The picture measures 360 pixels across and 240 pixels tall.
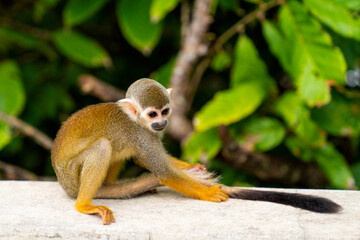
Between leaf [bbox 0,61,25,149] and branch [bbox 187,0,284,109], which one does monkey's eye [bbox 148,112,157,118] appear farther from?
leaf [bbox 0,61,25,149]

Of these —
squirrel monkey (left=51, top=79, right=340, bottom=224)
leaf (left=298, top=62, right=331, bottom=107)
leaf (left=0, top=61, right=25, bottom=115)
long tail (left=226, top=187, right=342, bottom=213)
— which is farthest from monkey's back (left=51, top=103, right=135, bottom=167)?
leaf (left=0, top=61, right=25, bottom=115)

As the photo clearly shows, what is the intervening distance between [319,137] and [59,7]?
134 inches

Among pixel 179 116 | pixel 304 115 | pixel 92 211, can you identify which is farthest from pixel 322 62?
pixel 92 211

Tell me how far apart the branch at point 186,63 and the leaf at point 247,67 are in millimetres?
329

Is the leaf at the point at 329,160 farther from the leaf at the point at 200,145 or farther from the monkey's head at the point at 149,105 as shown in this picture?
the monkey's head at the point at 149,105

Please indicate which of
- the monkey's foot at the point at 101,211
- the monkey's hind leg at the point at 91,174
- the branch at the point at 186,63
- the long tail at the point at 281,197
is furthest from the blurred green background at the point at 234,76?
the monkey's foot at the point at 101,211

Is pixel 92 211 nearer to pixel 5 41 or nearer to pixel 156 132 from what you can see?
pixel 156 132

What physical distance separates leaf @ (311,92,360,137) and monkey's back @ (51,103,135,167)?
5.84 ft

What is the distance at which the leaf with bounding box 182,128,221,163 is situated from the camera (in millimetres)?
3438

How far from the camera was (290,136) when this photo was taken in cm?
362

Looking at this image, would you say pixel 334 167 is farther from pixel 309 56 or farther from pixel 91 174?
pixel 91 174

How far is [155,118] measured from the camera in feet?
7.77

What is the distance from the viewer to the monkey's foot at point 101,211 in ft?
6.95

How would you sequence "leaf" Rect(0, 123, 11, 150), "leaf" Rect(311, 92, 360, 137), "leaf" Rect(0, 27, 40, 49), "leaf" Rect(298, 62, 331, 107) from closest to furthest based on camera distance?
"leaf" Rect(298, 62, 331, 107), "leaf" Rect(311, 92, 360, 137), "leaf" Rect(0, 123, 11, 150), "leaf" Rect(0, 27, 40, 49)
